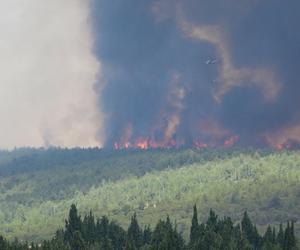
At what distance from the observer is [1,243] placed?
183125mm

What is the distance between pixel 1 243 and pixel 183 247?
40.5m

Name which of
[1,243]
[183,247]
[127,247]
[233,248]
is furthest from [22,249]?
[233,248]

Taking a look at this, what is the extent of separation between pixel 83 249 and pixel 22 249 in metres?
13.2

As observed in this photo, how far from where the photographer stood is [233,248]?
199500 mm

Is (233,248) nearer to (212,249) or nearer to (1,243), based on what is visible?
(212,249)

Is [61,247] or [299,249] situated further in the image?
[299,249]

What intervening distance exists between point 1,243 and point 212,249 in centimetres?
4785

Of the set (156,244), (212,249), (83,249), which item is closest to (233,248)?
(212,249)

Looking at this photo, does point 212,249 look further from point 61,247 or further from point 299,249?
point 61,247

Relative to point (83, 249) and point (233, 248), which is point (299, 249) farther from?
point (83, 249)

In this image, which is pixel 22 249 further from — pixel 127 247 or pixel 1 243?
pixel 127 247

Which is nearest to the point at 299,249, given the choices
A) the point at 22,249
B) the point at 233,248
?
the point at 233,248

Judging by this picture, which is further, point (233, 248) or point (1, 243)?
point (233, 248)

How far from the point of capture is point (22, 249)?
7426 inches
